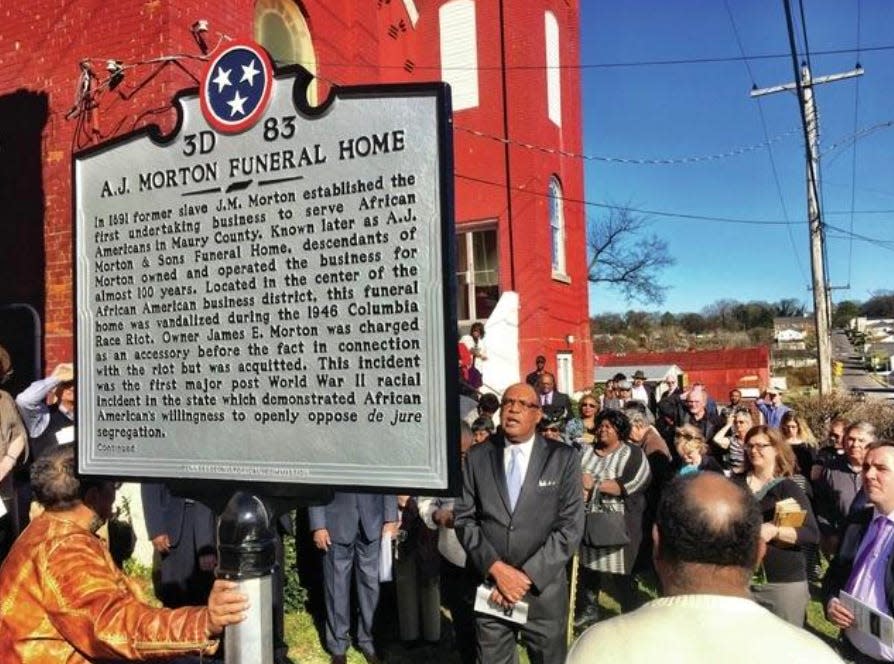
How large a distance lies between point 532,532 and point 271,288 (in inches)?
82.1

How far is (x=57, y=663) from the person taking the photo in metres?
2.61

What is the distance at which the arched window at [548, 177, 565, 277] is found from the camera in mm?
19094

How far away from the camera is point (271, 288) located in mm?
2668

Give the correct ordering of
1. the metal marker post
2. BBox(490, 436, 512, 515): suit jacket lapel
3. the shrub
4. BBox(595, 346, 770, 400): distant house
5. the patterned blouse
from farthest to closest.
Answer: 1. BBox(595, 346, 770, 400): distant house
2. the shrub
3. the patterned blouse
4. BBox(490, 436, 512, 515): suit jacket lapel
5. the metal marker post

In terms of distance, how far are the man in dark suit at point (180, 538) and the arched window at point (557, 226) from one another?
1465 cm

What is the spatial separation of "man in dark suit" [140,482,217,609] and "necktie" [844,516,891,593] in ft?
12.7

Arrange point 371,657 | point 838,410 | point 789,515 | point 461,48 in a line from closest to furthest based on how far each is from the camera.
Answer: point 789,515 < point 371,657 < point 838,410 < point 461,48

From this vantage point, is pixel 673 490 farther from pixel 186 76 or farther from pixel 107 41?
pixel 107 41

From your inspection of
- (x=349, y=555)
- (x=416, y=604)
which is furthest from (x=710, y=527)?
(x=416, y=604)

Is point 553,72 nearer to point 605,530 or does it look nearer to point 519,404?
point 605,530

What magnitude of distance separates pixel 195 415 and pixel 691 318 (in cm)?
8241

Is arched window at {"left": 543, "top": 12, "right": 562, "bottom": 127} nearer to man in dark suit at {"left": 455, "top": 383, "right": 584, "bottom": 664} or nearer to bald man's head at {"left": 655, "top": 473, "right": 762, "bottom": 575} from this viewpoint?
man in dark suit at {"left": 455, "top": 383, "right": 584, "bottom": 664}

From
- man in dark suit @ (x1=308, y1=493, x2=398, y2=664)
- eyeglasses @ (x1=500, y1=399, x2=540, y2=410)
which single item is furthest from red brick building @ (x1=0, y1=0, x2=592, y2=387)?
eyeglasses @ (x1=500, y1=399, x2=540, y2=410)

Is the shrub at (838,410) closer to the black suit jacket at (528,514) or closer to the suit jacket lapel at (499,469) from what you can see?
the black suit jacket at (528,514)
